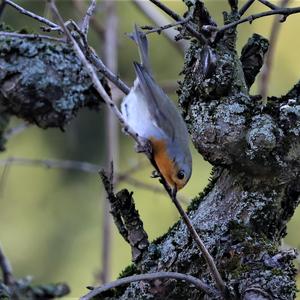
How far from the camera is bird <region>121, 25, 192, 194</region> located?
183 cm

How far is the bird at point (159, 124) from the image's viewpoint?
6.00ft

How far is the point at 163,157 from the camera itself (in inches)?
74.2

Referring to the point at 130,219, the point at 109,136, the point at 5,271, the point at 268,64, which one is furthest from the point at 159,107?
the point at 268,64

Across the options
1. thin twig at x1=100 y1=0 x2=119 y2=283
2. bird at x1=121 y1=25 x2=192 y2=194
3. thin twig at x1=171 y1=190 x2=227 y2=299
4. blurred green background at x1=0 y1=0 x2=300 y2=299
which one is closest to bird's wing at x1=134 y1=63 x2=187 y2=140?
bird at x1=121 y1=25 x2=192 y2=194

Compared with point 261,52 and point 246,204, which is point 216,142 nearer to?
point 246,204

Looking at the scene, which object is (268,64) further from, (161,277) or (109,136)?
(161,277)

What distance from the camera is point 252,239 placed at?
5.08ft

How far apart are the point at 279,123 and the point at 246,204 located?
0.22m

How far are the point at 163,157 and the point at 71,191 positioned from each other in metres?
3.44

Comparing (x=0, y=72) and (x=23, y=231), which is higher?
(x=23, y=231)

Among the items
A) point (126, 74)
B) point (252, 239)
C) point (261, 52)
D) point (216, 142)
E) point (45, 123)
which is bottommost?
point (252, 239)

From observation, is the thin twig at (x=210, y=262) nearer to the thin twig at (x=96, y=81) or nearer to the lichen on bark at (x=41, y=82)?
the thin twig at (x=96, y=81)

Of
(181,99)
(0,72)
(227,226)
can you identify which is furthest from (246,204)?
(0,72)

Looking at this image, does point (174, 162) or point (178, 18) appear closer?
point (178, 18)
